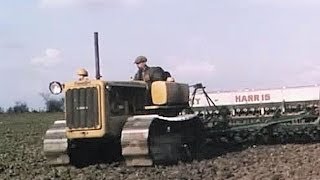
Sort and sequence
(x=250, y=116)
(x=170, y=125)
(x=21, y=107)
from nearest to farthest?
(x=170, y=125) < (x=250, y=116) < (x=21, y=107)

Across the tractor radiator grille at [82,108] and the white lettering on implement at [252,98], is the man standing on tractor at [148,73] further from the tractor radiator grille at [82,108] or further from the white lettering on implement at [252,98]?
the white lettering on implement at [252,98]

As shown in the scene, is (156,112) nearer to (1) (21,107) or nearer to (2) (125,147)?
(2) (125,147)

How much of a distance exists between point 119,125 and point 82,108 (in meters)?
0.82

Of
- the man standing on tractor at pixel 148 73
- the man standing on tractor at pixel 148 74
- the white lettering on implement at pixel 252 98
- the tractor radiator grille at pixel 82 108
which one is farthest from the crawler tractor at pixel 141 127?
the white lettering on implement at pixel 252 98

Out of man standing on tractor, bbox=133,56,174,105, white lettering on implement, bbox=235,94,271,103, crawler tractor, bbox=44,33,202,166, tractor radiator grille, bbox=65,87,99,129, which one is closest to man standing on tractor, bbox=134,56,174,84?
man standing on tractor, bbox=133,56,174,105

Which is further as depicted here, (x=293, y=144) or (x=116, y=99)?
(x=293, y=144)

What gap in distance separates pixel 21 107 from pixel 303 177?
214 ft

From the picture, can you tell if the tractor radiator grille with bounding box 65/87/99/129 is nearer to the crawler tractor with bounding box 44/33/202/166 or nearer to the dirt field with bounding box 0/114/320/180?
the crawler tractor with bounding box 44/33/202/166

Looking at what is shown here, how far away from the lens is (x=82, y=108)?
52.1ft

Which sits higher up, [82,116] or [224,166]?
[82,116]

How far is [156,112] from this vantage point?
17234mm

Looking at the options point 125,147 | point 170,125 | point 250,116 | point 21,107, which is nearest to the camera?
point 125,147

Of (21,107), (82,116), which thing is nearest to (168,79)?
(82,116)

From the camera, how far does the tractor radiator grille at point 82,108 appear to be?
15.8 metres
